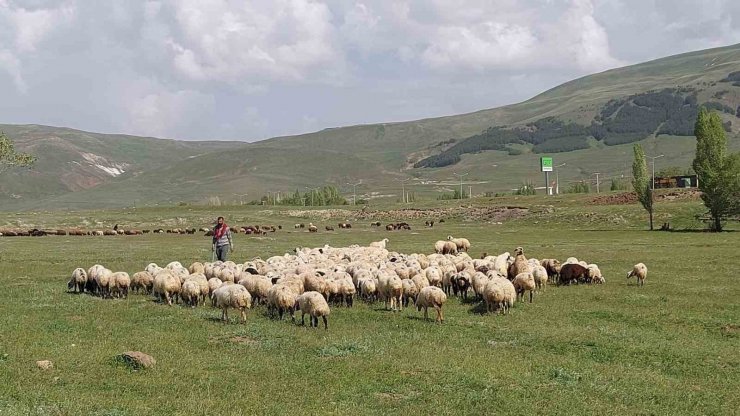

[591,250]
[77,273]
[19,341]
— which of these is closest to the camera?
[19,341]

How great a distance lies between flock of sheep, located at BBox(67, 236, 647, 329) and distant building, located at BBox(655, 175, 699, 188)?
86.8 metres

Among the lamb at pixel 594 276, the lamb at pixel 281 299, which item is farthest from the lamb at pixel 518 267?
the lamb at pixel 281 299

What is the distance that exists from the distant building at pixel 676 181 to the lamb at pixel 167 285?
99695 millimetres

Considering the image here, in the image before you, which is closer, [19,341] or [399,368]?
[399,368]

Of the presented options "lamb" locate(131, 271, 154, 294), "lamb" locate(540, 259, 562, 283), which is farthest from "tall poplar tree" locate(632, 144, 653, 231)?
"lamb" locate(131, 271, 154, 294)

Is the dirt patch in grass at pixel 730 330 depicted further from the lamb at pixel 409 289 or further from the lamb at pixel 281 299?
the lamb at pixel 281 299

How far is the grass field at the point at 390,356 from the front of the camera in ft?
39.1

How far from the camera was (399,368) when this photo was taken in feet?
46.3

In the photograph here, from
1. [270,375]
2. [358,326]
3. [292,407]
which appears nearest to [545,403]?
[292,407]

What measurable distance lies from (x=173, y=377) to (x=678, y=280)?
22.9 meters

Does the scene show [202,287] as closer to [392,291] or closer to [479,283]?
[392,291]

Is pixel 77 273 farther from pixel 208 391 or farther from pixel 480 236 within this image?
pixel 480 236

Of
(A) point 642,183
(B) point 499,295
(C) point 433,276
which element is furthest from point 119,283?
(A) point 642,183

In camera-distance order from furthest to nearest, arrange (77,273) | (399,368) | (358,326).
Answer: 1. (77,273)
2. (358,326)
3. (399,368)
